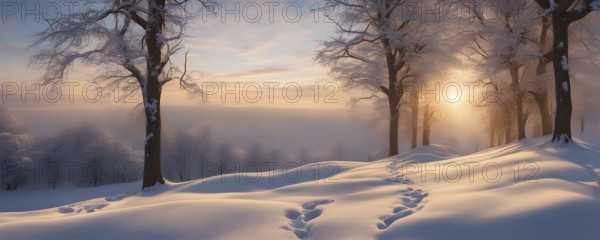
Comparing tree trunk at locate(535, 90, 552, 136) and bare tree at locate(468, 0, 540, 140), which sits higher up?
bare tree at locate(468, 0, 540, 140)

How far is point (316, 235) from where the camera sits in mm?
4777

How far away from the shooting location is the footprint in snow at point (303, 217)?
5008 millimetres

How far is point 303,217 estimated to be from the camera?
5.62 m

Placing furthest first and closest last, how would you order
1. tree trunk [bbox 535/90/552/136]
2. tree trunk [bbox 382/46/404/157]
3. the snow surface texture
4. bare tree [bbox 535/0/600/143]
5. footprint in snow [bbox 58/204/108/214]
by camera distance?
1. tree trunk [bbox 382/46/404/157]
2. tree trunk [bbox 535/90/552/136]
3. bare tree [bbox 535/0/600/143]
4. footprint in snow [bbox 58/204/108/214]
5. the snow surface texture

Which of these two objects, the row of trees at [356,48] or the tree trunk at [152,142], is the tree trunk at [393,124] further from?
the tree trunk at [152,142]

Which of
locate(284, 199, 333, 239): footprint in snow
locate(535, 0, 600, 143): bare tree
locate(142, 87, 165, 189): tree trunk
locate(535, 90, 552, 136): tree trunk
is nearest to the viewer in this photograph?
locate(284, 199, 333, 239): footprint in snow

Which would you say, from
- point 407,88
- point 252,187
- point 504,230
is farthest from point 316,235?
point 407,88

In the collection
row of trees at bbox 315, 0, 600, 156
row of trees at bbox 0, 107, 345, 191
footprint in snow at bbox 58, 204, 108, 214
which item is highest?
row of trees at bbox 315, 0, 600, 156

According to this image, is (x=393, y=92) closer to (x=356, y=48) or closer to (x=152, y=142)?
(x=356, y=48)

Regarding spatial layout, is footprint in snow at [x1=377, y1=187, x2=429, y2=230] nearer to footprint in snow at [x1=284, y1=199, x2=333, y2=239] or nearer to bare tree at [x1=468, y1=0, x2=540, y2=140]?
footprint in snow at [x1=284, y1=199, x2=333, y2=239]

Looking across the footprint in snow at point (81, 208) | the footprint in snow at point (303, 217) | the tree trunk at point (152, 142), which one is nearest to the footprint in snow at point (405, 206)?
the footprint in snow at point (303, 217)

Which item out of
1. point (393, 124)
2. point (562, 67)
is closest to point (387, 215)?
point (562, 67)

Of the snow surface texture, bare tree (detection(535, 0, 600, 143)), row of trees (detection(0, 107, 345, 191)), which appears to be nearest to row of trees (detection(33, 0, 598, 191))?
bare tree (detection(535, 0, 600, 143))

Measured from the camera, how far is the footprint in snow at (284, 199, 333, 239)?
5.01 metres
